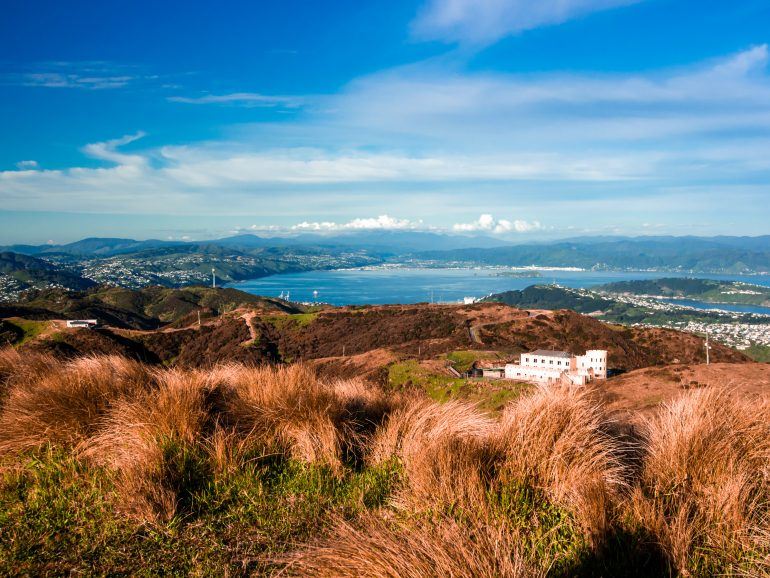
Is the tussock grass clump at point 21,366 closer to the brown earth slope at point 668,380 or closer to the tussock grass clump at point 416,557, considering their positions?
the tussock grass clump at point 416,557

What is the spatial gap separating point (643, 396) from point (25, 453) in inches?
1034

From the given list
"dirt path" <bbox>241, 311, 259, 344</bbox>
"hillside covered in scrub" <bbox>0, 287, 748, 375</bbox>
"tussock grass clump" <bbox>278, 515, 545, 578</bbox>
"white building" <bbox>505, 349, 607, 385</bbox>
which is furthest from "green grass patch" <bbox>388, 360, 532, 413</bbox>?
"dirt path" <bbox>241, 311, 259, 344</bbox>

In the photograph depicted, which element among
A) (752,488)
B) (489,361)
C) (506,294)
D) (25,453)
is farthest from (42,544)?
(506,294)

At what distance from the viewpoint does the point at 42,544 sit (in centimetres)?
350

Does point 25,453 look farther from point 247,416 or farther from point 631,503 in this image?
point 631,503

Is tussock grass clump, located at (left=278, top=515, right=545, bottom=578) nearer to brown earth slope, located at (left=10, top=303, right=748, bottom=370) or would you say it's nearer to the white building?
the white building

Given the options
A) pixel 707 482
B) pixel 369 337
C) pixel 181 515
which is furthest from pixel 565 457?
pixel 369 337

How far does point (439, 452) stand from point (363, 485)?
0.82m

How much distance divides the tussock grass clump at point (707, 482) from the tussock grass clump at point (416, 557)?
4.23 ft

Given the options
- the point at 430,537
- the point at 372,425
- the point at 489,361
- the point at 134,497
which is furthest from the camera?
the point at 489,361

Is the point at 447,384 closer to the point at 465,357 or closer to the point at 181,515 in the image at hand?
the point at 465,357

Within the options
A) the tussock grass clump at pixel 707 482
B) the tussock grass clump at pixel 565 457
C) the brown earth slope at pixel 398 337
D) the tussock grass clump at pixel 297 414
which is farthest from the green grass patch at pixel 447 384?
the tussock grass clump at pixel 565 457

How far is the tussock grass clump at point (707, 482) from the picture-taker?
3158mm

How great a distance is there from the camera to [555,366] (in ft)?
113
